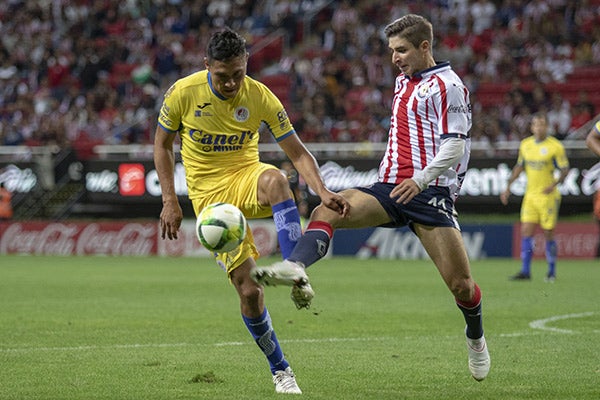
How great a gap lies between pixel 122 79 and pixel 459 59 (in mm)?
10471

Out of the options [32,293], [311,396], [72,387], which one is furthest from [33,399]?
[32,293]

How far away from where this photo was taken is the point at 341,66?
29.6 m

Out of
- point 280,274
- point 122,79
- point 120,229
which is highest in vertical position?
point 280,274

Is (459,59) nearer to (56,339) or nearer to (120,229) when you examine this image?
(120,229)

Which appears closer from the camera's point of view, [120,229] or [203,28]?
[120,229]

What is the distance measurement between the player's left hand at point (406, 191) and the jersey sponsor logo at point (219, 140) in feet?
3.87

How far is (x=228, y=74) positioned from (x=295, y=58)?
24.7 m

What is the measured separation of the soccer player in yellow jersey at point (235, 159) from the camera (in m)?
6.75

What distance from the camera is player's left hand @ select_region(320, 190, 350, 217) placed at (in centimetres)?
640

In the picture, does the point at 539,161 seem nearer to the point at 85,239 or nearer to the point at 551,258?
the point at 551,258

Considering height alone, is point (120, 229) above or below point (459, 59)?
below

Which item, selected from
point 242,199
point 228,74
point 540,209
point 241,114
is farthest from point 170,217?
point 540,209

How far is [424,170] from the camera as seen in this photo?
658cm

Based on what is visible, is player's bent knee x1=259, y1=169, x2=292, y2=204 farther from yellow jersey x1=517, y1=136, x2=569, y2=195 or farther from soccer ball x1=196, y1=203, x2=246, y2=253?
yellow jersey x1=517, y1=136, x2=569, y2=195
